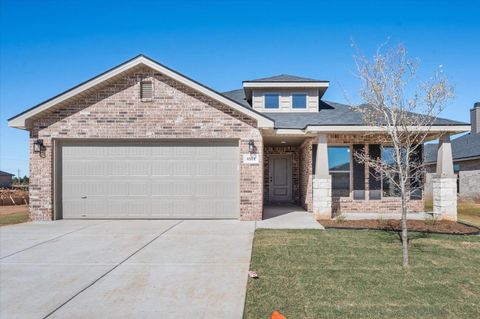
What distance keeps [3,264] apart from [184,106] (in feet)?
21.2

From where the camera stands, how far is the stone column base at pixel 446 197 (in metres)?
10.9

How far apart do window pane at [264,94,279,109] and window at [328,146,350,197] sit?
3612mm

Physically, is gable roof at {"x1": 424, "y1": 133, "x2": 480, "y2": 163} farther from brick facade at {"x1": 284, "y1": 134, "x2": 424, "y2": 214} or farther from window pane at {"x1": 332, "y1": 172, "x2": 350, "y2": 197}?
window pane at {"x1": 332, "y1": 172, "x2": 350, "y2": 197}

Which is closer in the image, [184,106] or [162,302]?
[162,302]

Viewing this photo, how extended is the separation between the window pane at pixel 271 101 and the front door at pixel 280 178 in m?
2.38

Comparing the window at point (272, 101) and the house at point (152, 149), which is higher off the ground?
the window at point (272, 101)

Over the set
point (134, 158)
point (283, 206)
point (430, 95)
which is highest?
point (430, 95)

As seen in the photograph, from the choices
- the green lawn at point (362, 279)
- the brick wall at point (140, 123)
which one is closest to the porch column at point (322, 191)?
the brick wall at point (140, 123)

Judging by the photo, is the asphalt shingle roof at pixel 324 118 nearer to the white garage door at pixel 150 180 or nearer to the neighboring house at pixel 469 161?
the white garage door at pixel 150 180

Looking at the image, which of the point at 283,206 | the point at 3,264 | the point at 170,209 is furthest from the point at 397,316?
the point at 283,206

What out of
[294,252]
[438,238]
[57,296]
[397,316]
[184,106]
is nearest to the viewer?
[397,316]

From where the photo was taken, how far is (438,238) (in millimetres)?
7934

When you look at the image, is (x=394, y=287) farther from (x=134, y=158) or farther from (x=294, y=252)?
(x=134, y=158)

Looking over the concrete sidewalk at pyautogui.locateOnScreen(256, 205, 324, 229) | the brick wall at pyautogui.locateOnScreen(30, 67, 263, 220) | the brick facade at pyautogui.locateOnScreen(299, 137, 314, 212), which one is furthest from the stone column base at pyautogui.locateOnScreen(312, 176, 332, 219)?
the brick wall at pyautogui.locateOnScreen(30, 67, 263, 220)
